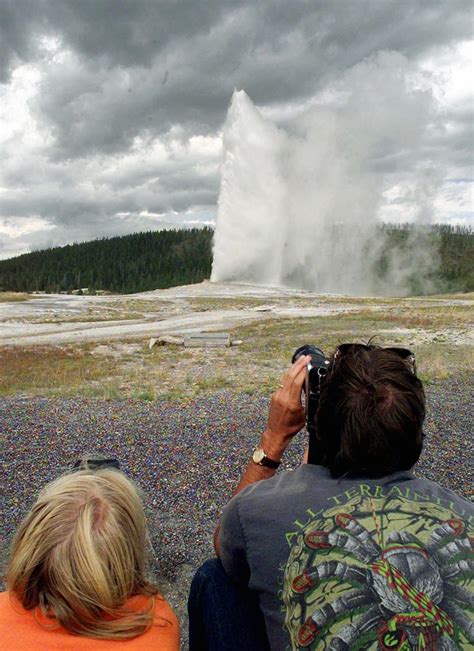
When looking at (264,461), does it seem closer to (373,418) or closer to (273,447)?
(273,447)

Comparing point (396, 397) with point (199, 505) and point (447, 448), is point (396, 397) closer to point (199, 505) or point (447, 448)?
point (199, 505)

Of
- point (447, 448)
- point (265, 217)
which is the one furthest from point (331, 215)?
point (447, 448)

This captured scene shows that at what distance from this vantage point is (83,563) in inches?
59.2

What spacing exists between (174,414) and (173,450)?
1978 millimetres

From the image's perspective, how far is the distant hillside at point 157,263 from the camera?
10394 cm

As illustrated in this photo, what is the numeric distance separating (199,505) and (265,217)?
72.0 meters

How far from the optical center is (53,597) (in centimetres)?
151

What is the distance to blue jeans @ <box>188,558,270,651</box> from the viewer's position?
193 cm

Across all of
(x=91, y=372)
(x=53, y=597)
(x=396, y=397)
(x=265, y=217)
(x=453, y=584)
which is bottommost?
(x=91, y=372)

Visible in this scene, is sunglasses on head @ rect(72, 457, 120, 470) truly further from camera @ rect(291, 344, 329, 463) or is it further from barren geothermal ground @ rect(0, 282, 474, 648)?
barren geothermal ground @ rect(0, 282, 474, 648)

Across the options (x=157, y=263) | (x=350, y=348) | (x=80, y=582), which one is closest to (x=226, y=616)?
(x=80, y=582)

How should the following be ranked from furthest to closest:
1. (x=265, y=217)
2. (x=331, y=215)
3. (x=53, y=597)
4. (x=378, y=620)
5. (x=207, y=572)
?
(x=331, y=215) → (x=265, y=217) → (x=207, y=572) → (x=53, y=597) → (x=378, y=620)

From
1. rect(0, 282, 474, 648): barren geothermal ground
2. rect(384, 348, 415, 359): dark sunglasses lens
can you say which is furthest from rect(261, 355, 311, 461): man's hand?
rect(0, 282, 474, 648): barren geothermal ground

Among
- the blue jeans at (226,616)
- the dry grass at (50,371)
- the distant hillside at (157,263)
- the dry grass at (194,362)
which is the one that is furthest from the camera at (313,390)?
the distant hillside at (157,263)
